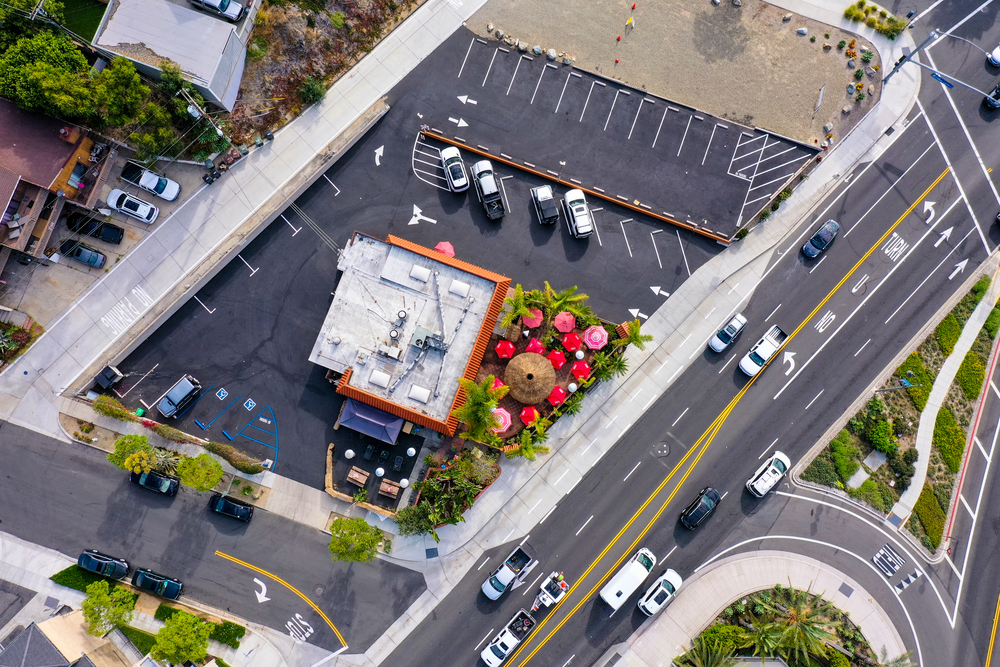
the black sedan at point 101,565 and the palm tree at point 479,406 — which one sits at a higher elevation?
the palm tree at point 479,406

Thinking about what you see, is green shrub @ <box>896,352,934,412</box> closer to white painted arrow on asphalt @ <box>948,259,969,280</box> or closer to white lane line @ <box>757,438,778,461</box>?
white painted arrow on asphalt @ <box>948,259,969,280</box>

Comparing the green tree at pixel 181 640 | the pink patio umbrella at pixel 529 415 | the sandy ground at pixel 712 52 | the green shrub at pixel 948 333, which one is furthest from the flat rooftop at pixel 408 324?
the green shrub at pixel 948 333

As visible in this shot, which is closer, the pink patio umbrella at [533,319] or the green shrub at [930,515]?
the pink patio umbrella at [533,319]

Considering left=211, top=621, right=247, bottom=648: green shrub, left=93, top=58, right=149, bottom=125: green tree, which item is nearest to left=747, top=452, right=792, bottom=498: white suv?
left=211, top=621, right=247, bottom=648: green shrub

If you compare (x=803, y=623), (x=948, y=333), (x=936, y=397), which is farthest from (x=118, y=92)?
(x=936, y=397)

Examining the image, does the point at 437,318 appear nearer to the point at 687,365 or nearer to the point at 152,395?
the point at 687,365

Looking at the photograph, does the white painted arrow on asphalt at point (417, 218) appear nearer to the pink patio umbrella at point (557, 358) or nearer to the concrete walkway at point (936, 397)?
the pink patio umbrella at point (557, 358)

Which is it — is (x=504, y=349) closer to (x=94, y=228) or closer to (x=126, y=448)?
(x=126, y=448)
